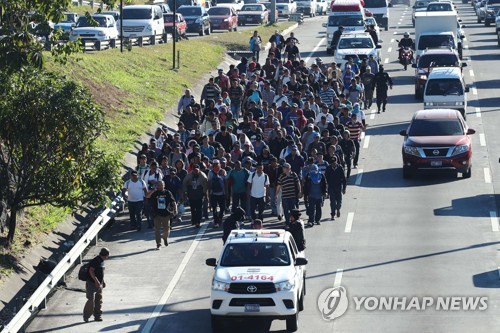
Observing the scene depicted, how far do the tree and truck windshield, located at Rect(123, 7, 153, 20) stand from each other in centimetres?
3471

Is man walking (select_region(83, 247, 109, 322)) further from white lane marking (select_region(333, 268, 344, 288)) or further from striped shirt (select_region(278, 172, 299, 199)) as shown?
striped shirt (select_region(278, 172, 299, 199))

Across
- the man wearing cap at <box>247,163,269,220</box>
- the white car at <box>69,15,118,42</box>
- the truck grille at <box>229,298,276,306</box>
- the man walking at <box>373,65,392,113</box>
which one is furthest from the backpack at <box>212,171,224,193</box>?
the white car at <box>69,15,118,42</box>

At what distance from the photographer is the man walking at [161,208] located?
88.1 ft

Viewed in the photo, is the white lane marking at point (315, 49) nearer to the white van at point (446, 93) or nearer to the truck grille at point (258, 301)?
the white van at point (446, 93)

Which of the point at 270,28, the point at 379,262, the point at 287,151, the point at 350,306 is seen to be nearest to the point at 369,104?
the point at 287,151

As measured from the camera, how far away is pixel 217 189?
29.0 meters

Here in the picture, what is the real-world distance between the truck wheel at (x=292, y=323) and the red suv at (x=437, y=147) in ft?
43.9

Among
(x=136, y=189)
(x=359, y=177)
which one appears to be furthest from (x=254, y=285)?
(x=359, y=177)

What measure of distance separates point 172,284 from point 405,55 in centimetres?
3409

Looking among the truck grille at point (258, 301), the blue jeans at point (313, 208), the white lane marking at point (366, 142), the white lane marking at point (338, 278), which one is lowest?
the white lane marking at point (366, 142)

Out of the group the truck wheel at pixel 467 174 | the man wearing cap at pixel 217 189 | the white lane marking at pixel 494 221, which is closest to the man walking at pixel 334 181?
the man wearing cap at pixel 217 189

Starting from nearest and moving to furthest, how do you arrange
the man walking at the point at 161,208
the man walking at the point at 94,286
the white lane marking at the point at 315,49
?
the man walking at the point at 94,286 → the man walking at the point at 161,208 → the white lane marking at the point at 315,49

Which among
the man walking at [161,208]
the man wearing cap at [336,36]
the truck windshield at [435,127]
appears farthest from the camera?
the man wearing cap at [336,36]

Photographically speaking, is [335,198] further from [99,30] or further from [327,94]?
[99,30]
